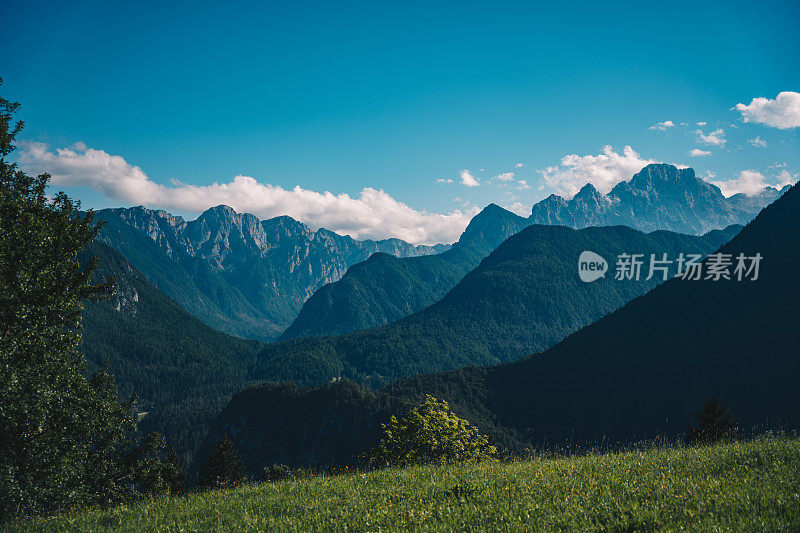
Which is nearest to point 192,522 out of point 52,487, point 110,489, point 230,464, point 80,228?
point 80,228

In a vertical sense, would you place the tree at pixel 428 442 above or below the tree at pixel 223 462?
above

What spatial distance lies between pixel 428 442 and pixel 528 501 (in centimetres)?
955

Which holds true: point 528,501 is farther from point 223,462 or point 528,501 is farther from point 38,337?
point 223,462

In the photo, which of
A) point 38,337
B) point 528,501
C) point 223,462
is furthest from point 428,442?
point 223,462

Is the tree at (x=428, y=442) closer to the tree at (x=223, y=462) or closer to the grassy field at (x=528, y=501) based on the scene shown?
the grassy field at (x=528, y=501)

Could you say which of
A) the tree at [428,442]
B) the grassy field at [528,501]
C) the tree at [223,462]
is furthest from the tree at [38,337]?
the tree at [223,462]

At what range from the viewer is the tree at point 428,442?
17.9 metres

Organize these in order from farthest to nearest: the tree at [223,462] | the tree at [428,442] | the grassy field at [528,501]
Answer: the tree at [223,462] < the tree at [428,442] < the grassy field at [528,501]

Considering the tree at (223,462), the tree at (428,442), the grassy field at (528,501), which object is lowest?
the tree at (223,462)

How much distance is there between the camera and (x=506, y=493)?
31.9ft

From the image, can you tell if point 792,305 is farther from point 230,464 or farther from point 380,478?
point 380,478

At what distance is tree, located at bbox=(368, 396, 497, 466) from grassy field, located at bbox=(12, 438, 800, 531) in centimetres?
480

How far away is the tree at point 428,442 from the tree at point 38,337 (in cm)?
1354

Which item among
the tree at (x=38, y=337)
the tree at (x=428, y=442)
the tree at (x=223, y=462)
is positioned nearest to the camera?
the tree at (x=38, y=337)
